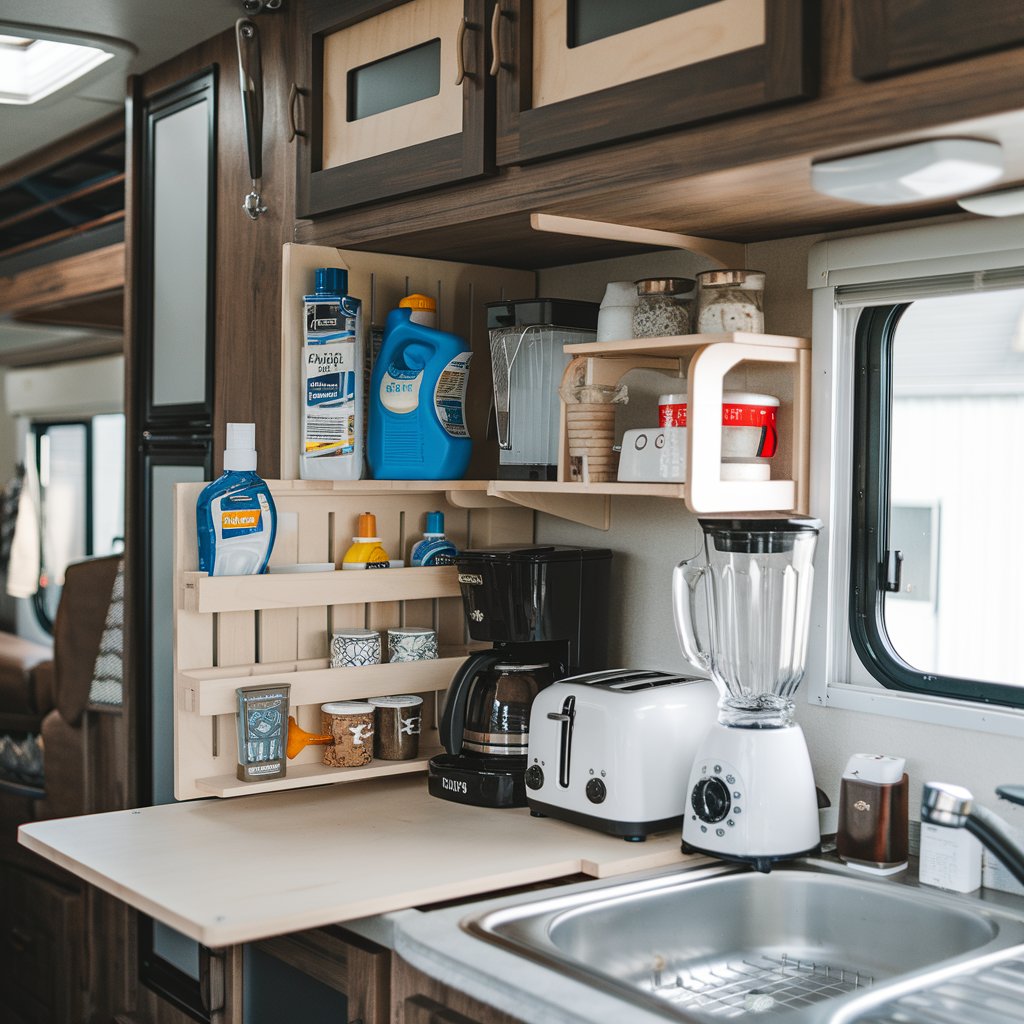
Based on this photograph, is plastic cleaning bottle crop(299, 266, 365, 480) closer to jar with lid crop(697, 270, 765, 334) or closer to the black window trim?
jar with lid crop(697, 270, 765, 334)

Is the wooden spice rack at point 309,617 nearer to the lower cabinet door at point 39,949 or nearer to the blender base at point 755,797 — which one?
the blender base at point 755,797

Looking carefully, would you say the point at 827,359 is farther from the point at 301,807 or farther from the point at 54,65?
the point at 54,65

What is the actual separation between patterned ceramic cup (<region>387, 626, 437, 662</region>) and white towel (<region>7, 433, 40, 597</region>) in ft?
13.2

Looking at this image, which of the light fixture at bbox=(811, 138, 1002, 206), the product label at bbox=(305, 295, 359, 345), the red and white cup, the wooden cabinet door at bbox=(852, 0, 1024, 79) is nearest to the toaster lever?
the red and white cup

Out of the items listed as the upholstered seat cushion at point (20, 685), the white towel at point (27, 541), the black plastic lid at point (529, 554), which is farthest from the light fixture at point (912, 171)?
the white towel at point (27, 541)

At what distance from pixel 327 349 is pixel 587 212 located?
569 mm

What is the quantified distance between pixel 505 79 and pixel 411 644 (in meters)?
1.01

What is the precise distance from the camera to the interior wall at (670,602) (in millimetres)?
1854

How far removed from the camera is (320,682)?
2209 mm

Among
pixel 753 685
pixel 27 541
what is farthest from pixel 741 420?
pixel 27 541

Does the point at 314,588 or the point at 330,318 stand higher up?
the point at 330,318

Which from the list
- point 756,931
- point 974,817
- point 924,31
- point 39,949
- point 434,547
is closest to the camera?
point 924,31

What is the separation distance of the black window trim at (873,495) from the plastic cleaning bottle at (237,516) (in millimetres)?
962

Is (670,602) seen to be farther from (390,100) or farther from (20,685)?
(20,685)
